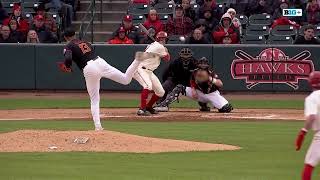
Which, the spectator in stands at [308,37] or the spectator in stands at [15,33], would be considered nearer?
the spectator in stands at [308,37]

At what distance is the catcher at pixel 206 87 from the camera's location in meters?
21.2

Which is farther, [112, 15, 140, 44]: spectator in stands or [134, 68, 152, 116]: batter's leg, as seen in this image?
[112, 15, 140, 44]: spectator in stands

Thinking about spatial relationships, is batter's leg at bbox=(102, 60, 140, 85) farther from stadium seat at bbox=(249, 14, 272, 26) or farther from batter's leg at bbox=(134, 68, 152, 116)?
stadium seat at bbox=(249, 14, 272, 26)

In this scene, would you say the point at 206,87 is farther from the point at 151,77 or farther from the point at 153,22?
the point at 153,22

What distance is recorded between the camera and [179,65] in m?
21.6

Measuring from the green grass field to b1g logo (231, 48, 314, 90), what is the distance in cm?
693

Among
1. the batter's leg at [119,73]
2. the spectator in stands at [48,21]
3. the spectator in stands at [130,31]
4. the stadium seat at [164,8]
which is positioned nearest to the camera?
the batter's leg at [119,73]

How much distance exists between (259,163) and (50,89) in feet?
44.4

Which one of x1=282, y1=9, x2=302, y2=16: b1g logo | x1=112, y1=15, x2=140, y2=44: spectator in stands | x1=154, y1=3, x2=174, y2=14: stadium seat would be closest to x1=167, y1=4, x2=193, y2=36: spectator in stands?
x1=112, y1=15, x2=140, y2=44: spectator in stands

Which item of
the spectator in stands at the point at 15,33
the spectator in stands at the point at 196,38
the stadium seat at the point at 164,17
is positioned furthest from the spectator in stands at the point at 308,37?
the spectator in stands at the point at 15,33

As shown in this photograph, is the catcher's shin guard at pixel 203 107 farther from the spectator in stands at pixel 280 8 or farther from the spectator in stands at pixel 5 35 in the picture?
the spectator in stands at pixel 5 35

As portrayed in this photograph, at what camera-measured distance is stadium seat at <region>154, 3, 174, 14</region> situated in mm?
27609

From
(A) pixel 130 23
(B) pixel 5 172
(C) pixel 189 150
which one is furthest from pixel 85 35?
(B) pixel 5 172

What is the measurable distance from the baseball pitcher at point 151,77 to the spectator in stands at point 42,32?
19.7ft
